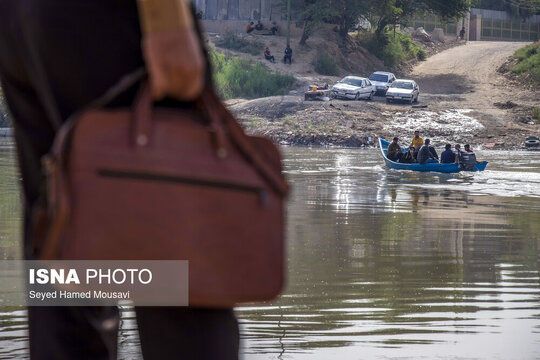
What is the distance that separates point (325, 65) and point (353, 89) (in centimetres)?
910

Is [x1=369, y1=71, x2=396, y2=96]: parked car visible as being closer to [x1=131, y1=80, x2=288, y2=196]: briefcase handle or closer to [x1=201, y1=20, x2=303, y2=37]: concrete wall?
[x1=201, y1=20, x2=303, y2=37]: concrete wall

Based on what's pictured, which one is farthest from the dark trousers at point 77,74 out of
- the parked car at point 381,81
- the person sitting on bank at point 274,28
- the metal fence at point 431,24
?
the metal fence at point 431,24

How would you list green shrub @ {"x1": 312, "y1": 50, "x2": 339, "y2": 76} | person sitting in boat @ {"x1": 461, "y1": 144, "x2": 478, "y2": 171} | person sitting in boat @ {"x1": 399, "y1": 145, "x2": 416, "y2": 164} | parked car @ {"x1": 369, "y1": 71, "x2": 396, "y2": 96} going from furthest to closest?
green shrub @ {"x1": 312, "y1": 50, "x2": 339, "y2": 76}, parked car @ {"x1": 369, "y1": 71, "x2": 396, "y2": 96}, person sitting in boat @ {"x1": 399, "y1": 145, "x2": 416, "y2": 164}, person sitting in boat @ {"x1": 461, "y1": 144, "x2": 478, "y2": 171}

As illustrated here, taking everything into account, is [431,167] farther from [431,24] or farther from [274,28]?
[431,24]

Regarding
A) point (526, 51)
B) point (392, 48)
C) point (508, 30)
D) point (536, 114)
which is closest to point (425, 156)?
point (536, 114)

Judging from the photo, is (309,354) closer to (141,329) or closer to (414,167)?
(141,329)

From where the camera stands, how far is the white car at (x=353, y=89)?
4538 cm

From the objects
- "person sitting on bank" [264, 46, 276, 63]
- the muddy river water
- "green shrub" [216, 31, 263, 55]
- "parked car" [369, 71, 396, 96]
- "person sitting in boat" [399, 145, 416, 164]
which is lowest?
"person sitting in boat" [399, 145, 416, 164]

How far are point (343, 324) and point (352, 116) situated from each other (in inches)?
1451

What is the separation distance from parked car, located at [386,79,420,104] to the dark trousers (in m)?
44.5

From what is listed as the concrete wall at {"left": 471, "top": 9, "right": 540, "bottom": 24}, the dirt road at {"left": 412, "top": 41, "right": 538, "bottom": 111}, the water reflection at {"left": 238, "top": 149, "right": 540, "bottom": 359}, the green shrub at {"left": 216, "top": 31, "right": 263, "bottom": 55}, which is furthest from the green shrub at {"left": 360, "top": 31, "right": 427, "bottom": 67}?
the water reflection at {"left": 238, "top": 149, "right": 540, "bottom": 359}

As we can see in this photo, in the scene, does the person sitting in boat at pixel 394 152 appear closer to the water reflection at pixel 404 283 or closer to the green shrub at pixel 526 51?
the water reflection at pixel 404 283

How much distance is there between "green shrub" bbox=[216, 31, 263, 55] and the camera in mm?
54731

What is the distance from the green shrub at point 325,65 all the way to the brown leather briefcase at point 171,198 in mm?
52799
